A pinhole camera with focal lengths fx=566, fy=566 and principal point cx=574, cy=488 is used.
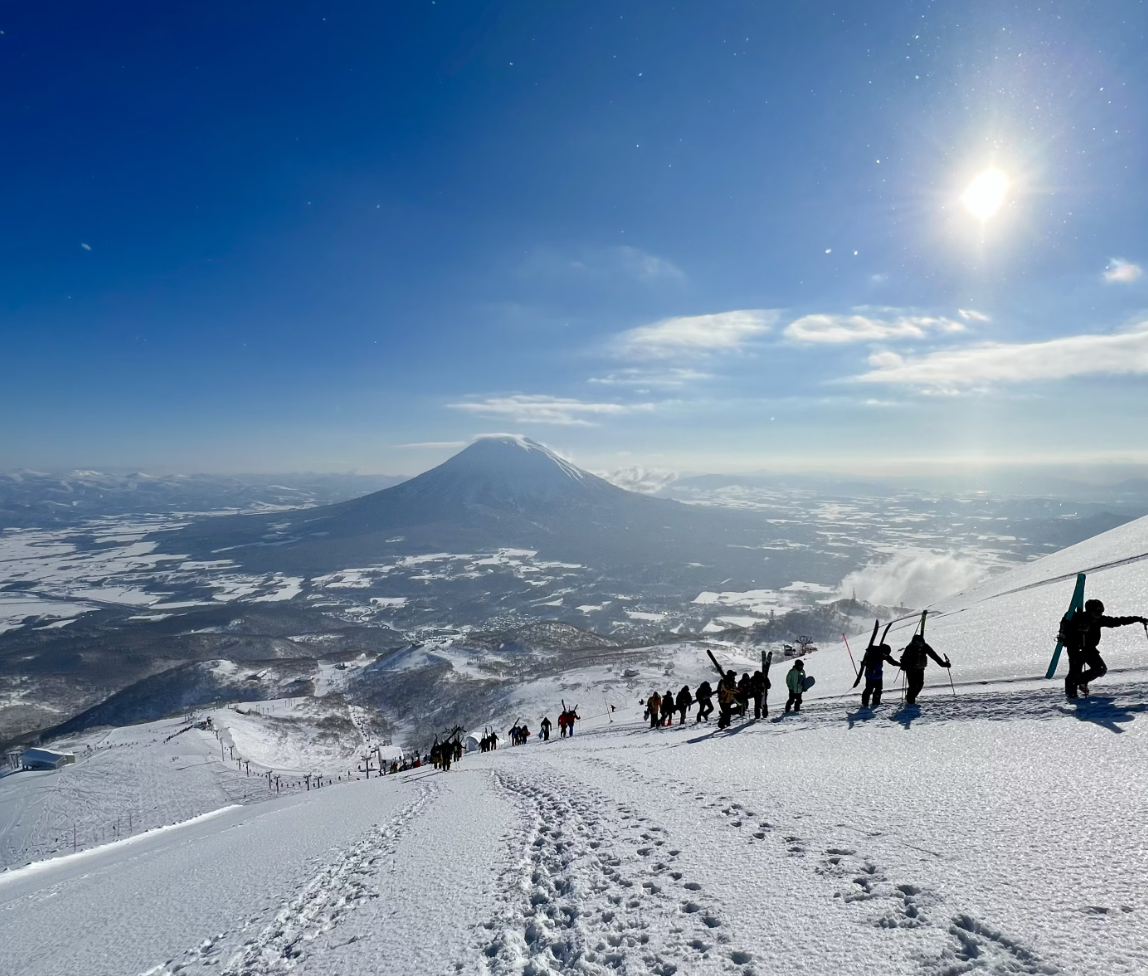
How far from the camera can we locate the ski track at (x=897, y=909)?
9.93ft

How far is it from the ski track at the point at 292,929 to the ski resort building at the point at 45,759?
64.8 meters

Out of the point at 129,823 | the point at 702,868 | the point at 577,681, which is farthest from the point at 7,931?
the point at 577,681

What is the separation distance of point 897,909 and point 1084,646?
25.2 feet

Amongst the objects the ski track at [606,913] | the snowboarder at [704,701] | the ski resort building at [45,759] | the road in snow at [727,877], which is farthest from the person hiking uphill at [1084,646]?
the ski resort building at [45,759]

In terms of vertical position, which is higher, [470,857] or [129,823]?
[470,857]

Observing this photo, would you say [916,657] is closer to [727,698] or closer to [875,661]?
A: [875,661]

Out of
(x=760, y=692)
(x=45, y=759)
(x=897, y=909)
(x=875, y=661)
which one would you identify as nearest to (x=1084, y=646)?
(x=875, y=661)

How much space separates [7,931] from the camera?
709cm

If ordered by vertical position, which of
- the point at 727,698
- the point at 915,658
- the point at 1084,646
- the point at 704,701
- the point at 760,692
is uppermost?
the point at 1084,646

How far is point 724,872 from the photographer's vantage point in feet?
15.7

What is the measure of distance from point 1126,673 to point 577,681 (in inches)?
2943

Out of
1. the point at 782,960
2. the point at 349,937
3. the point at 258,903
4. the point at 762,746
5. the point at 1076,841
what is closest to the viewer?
the point at 782,960

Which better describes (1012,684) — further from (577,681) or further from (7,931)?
(577,681)

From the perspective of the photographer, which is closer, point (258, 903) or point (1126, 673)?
point (258, 903)
